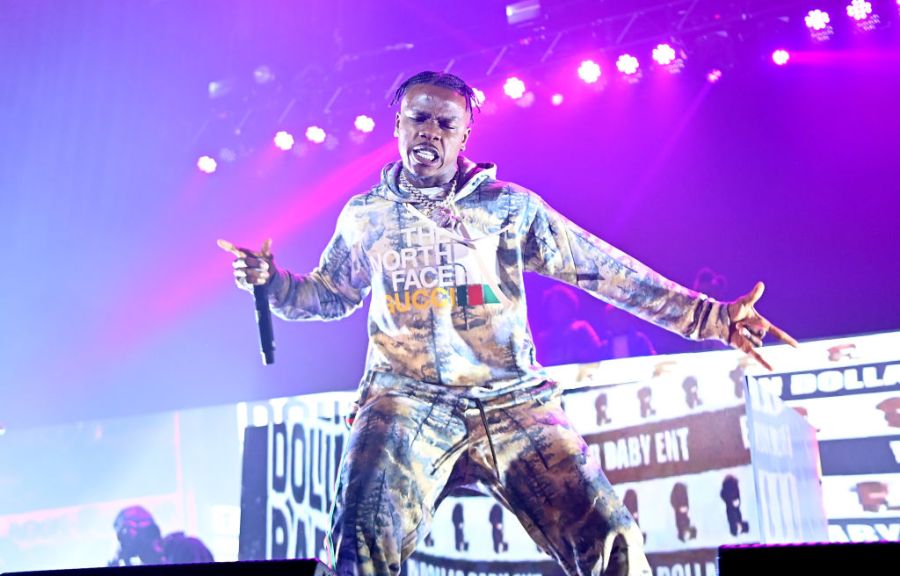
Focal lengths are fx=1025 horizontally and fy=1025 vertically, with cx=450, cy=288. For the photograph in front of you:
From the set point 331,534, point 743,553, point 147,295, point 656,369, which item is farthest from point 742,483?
point 147,295

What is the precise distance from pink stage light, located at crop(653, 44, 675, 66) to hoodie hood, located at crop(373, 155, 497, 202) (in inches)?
208

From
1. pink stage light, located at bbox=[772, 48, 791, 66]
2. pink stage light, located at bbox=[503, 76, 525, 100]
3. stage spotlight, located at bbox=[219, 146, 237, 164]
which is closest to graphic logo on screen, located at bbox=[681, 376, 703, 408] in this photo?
pink stage light, located at bbox=[772, 48, 791, 66]

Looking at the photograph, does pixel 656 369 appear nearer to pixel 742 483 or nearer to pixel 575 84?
pixel 575 84

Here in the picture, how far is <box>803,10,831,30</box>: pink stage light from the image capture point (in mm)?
8469

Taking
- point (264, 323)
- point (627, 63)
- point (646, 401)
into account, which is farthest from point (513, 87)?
point (264, 323)

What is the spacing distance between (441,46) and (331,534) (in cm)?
707

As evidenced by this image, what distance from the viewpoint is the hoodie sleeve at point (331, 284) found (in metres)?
4.19

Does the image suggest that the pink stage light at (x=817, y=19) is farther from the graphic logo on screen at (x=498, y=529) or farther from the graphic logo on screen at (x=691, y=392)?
the graphic logo on screen at (x=498, y=529)

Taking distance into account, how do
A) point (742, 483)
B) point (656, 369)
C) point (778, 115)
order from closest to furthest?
point (742, 483)
point (656, 369)
point (778, 115)

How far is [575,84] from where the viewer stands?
9656mm

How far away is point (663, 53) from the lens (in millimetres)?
9008

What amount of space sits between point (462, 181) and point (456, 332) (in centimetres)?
66

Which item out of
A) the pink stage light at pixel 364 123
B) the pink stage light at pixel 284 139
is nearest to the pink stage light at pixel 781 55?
the pink stage light at pixel 364 123

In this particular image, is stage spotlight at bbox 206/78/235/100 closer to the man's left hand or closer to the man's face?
the man's face
